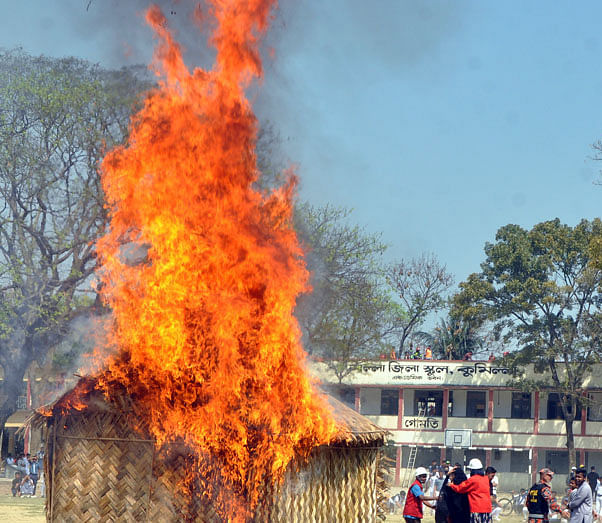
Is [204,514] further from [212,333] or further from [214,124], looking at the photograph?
[214,124]

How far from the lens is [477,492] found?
13.6 meters

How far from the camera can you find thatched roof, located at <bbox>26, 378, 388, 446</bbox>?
12.4 metres

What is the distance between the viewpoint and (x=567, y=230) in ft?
143

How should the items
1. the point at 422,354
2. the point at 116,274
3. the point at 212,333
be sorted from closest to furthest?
1. the point at 212,333
2. the point at 116,274
3. the point at 422,354

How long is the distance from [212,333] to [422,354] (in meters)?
42.7

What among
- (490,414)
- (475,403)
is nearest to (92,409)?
(490,414)

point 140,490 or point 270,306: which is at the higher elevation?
point 270,306

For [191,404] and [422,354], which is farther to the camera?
[422,354]

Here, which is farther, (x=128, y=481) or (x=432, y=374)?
(x=432, y=374)

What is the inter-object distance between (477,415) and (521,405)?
237cm

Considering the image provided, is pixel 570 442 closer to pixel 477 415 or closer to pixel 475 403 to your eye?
pixel 477 415

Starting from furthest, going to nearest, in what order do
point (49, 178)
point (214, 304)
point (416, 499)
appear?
point (49, 178) → point (416, 499) → point (214, 304)

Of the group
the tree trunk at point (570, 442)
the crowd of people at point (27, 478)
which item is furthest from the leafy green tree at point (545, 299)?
the crowd of people at point (27, 478)

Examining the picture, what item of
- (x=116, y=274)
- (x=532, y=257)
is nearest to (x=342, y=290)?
(x=532, y=257)
